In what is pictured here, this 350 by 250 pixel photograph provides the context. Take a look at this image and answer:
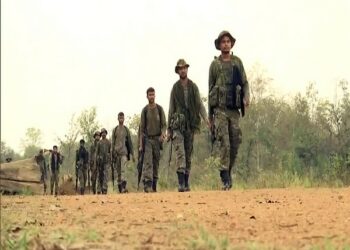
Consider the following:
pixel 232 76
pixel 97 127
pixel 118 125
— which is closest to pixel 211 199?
pixel 232 76

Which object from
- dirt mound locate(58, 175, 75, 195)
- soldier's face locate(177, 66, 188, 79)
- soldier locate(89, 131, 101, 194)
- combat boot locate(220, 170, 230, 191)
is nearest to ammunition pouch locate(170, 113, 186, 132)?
soldier's face locate(177, 66, 188, 79)

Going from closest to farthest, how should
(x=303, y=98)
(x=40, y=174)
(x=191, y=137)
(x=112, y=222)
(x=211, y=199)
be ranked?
1. (x=112, y=222)
2. (x=211, y=199)
3. (x=191, y=137)
4. (x=40, y=174)
5. (x=303, y=98)

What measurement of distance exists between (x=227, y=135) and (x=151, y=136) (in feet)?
9.12

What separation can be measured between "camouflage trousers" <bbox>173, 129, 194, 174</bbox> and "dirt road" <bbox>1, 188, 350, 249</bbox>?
350cm

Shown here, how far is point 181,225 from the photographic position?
4418 millimetres

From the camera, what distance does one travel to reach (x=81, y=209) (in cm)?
576

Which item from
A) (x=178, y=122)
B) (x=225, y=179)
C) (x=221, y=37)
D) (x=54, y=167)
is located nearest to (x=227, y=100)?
(x=221, y=37)

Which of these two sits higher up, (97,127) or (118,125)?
(97,127)

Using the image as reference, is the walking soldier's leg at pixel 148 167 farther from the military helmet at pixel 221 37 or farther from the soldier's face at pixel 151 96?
the military helmet at pixel 221 37

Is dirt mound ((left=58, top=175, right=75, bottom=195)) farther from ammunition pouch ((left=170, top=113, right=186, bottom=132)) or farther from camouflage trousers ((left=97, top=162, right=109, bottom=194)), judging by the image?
ammunition pouch ((left=170, top=113, right=186, bottom=132))

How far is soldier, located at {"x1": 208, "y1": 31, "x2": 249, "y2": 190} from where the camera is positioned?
905 cm

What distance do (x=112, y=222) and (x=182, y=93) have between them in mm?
5644

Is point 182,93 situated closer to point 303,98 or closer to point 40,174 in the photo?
point 40,174

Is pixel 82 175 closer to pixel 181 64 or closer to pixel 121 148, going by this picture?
pixel 121 148
